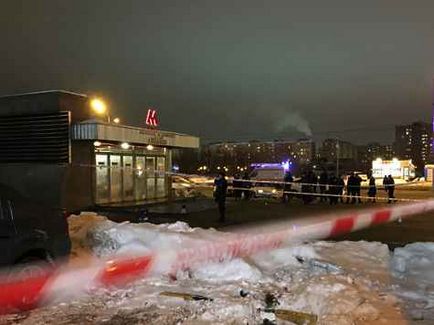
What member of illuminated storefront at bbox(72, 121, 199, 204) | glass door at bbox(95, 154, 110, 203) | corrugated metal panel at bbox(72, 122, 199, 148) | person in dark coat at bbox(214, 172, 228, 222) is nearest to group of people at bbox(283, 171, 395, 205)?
corrugated metal panel at bbox(72, 122, 199, 148)

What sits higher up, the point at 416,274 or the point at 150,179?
the point at 150,179

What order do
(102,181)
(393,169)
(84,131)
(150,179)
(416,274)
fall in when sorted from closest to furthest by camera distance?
(416,274) → (84,131) → (102,181) → (150,179) → (393,169)

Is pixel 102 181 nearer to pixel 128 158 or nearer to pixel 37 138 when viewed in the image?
pixel 128 158

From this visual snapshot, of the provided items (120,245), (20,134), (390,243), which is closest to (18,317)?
(120,245)

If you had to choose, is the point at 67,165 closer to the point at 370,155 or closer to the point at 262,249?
the point at 262,249

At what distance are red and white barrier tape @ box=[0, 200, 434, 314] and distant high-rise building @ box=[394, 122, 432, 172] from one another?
101279 millimetres

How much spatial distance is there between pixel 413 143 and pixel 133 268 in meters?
117

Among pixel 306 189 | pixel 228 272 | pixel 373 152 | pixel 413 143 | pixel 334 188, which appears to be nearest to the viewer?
pixel 228 272

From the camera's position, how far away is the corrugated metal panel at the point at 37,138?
72.6ft

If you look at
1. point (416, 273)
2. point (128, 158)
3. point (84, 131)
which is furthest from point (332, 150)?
point (416, 273)

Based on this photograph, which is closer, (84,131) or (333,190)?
(84,131)

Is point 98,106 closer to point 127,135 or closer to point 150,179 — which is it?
point 127,135

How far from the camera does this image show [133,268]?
841 centimetres

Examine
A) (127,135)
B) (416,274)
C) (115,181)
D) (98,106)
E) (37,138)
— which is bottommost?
(416,274)
